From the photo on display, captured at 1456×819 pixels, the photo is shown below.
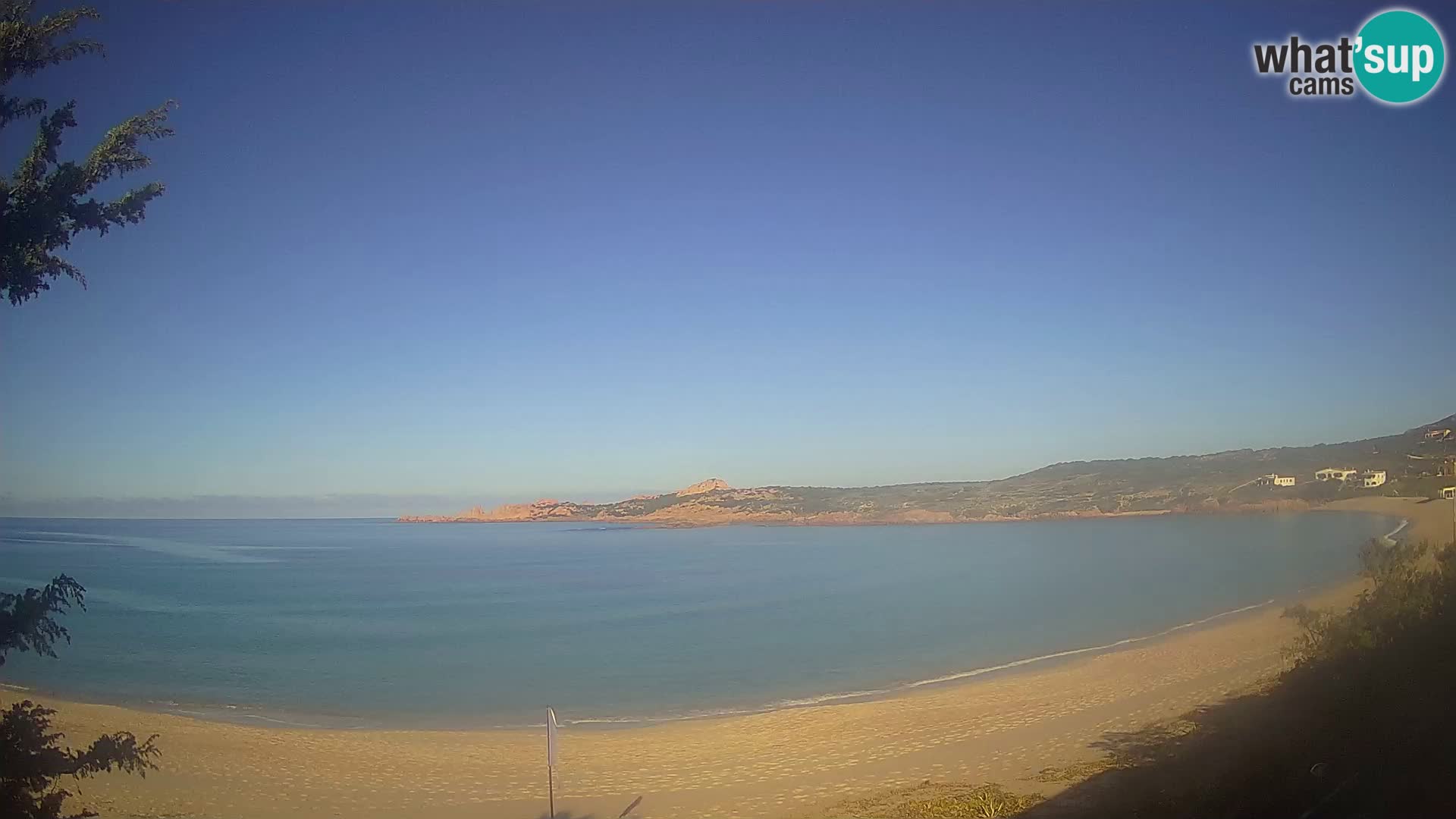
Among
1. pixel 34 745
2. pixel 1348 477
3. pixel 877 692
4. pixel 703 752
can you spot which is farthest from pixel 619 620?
pixel 34 745

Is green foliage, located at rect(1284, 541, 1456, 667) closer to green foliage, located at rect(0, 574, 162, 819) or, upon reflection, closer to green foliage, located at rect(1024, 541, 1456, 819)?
green foliage, located at rect(1024, 541, 1456, 819)

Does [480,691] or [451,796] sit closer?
[451,796]

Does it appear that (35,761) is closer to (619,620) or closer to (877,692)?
(877,692)

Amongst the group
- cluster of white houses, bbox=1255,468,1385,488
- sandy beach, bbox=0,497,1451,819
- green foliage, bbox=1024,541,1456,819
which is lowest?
sandy beach, bbox=0,497,1451,819

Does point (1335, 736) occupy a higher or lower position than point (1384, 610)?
lower

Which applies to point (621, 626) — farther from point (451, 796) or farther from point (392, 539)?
point (392, 539)

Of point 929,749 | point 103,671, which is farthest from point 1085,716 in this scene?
point 103,671

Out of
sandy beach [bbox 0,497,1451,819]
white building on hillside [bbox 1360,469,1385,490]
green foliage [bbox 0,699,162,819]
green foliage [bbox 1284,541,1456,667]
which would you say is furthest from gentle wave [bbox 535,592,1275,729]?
green foliage [bbox 0,699,162,819]
